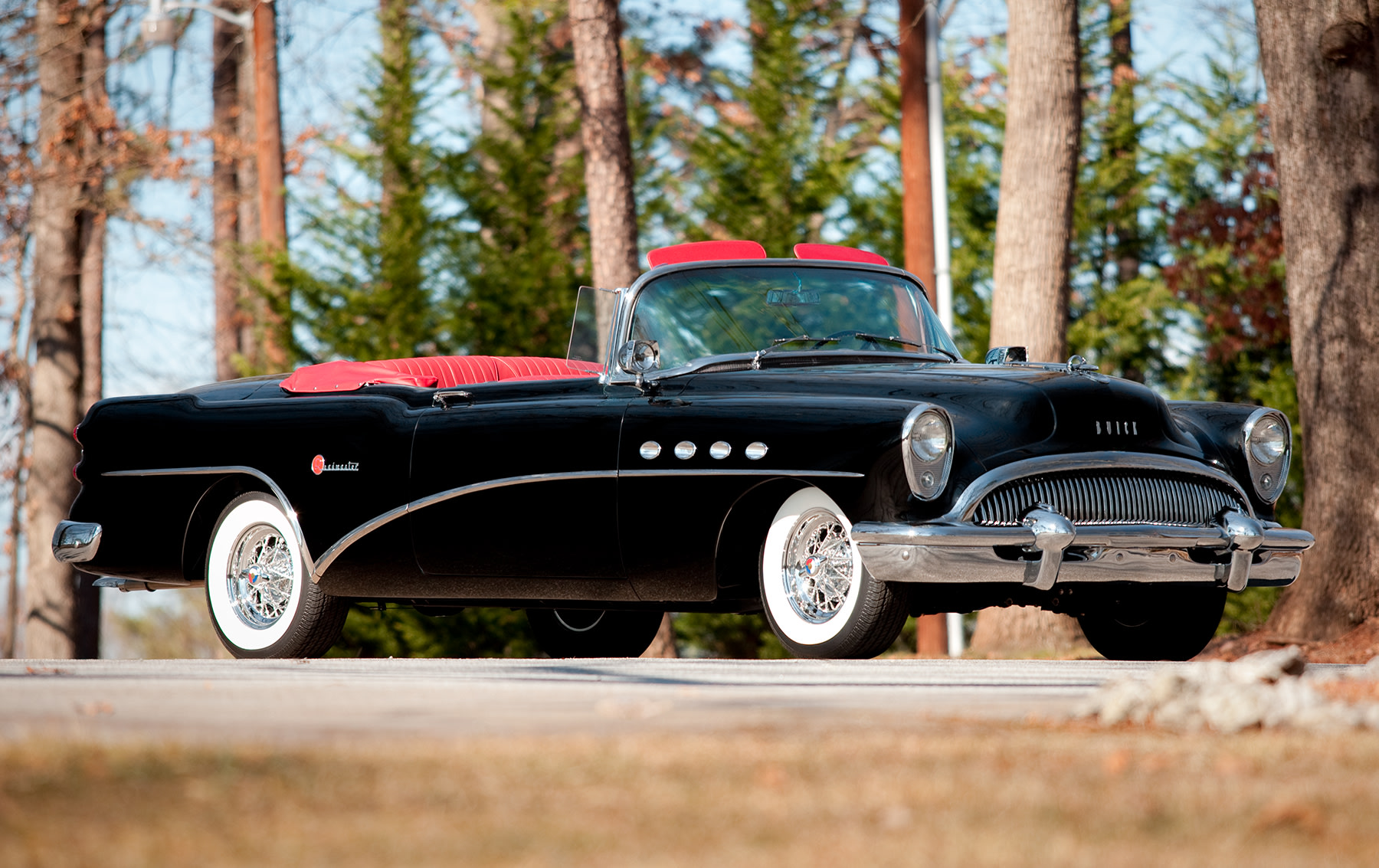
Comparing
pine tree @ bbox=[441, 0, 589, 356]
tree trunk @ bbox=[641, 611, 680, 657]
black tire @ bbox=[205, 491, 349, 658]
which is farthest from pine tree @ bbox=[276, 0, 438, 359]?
black tire @ bbox=[205, 491, 349, 658]

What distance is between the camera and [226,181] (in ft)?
87.1

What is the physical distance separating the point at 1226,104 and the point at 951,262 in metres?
3.48

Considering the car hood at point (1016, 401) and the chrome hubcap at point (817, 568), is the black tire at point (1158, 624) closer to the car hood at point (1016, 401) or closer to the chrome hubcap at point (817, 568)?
the car hood at point (1016, 401)

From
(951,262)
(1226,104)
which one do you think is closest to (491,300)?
(951,262)

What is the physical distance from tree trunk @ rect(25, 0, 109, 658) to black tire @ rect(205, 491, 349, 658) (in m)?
12.5

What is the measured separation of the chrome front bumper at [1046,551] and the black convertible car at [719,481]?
11 mm

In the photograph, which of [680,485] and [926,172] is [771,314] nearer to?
[680,485]

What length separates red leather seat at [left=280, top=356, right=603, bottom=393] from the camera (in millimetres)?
8508

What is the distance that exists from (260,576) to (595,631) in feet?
6.13

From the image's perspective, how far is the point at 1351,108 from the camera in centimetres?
945

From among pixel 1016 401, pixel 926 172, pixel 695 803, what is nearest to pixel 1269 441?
pixel 1016 401

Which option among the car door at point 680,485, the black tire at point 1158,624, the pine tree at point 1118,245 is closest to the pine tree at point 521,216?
the pine tree at point 1118,245

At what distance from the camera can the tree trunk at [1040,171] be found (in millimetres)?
12391

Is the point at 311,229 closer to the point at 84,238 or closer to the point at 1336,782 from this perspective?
the point at 84,238
